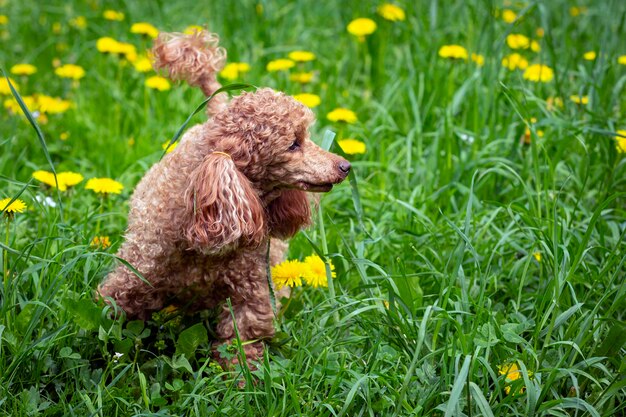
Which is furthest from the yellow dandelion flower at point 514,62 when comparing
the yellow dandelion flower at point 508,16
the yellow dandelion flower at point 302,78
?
the yellow dandelion flower at point 302,78

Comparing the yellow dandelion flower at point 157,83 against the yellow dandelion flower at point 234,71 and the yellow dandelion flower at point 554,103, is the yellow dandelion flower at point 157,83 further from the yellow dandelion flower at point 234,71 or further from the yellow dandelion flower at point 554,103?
the yellow dandelion flower at point 554,103

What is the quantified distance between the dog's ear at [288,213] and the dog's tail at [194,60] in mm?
475

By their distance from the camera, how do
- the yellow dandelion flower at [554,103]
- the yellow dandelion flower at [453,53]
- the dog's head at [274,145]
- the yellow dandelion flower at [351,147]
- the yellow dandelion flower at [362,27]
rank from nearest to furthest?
the dog's head at [274,145] → the yellow dandelion flower at [351,147] → the yellow dandelion flower at [554,103] → the yellow dandelion flower at [453,53] → the yellow dandelion flower at [362,27]

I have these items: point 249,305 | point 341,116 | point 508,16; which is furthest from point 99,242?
point 508,16

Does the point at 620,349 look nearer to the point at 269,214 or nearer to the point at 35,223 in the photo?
the point at 269,214

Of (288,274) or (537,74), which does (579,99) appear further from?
(288,274)

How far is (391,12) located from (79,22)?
1.89 meters

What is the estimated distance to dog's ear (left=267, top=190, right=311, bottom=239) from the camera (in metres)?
2.50

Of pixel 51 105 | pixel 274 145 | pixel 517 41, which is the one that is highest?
pixel 274 145

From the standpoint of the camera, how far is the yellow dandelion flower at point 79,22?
15.7 feet

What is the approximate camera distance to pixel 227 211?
2154mm

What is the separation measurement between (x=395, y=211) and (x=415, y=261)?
45 cm

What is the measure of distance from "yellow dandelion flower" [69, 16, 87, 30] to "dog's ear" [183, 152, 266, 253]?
2.94 m

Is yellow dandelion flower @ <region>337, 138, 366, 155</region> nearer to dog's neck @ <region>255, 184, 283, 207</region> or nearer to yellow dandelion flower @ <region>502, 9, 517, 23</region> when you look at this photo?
dog's neck @ <region>255, 184, 283, 207</region>
